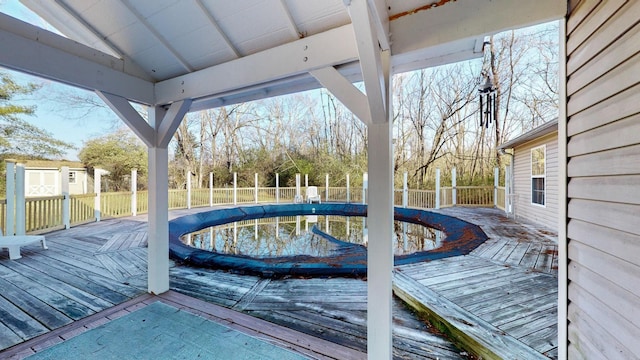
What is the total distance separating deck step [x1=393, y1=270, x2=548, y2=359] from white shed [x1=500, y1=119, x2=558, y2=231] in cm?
437

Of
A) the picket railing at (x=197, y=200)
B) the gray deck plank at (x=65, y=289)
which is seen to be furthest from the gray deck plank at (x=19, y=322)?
the picket railing at (x=197, y=200)

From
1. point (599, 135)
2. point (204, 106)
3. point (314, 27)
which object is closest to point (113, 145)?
point (204, 106)

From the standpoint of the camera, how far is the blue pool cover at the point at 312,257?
330 centimetres

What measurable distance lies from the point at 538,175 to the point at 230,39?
7.56 meters

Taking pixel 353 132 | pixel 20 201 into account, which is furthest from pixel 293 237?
pixel 353 132

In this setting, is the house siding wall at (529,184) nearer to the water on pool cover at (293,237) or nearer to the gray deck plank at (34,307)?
the water on pool cover at (293,237)

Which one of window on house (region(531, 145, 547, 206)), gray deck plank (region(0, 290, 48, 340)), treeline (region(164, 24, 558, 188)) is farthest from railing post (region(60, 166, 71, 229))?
window on house (region(531, 145, 547, 206))

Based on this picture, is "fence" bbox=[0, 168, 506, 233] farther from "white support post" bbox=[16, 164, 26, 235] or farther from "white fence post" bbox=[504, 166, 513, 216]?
"white fence post" bbox=[504, 166, 513, 216]

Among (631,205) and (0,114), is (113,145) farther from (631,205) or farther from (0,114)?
(631,205)

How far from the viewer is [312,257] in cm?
404

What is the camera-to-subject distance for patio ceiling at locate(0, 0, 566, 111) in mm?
1540

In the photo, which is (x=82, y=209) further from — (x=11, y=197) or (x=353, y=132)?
(x=353, y=132)

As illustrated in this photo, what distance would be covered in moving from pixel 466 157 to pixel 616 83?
13122 mm

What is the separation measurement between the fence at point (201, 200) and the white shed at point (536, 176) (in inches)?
46.4
